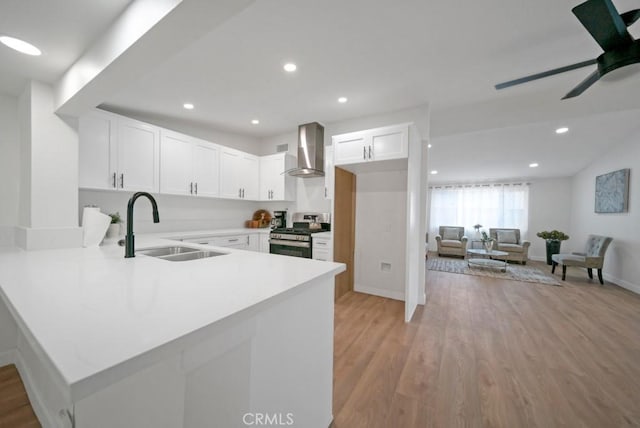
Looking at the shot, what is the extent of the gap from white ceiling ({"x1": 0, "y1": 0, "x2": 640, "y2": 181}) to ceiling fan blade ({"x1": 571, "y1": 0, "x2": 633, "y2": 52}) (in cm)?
33

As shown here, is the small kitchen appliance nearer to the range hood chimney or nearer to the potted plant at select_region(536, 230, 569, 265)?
the range hood chimney

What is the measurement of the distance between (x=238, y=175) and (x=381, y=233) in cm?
250

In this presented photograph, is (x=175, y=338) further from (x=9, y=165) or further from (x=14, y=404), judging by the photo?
(x=9, y=165)

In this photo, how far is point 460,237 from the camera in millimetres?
7539

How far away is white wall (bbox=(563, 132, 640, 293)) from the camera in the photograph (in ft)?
13.2

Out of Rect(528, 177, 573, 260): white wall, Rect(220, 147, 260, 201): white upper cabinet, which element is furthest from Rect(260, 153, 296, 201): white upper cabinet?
Rect(528, 177, 573, 260): white wall

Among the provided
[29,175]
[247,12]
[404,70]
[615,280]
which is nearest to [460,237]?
[615,280]

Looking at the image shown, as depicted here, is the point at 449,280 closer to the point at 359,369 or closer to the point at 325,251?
the point at 325,251

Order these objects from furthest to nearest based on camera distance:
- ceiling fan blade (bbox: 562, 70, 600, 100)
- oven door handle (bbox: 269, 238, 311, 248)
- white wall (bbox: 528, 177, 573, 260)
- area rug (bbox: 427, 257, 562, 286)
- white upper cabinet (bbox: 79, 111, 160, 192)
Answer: white wall (bbox: 528, 177, 573, 260), area rug (bbox: 427, 257, 562, 286), oven door handle (bbox: 269, 238, 311, 248), white upper cabinet (bbox: 79, 111, 160, 192), ceiling fan blade (bbox: 562, 70, 600, 100)

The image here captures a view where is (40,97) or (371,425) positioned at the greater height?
(40,97)

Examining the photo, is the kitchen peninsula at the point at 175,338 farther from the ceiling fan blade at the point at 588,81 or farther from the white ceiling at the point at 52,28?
the ceiling fan blade at the point at 588,81

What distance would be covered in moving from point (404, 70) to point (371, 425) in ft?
9.47


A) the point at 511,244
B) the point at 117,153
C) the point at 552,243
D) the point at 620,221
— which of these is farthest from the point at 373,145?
the point at 552,243

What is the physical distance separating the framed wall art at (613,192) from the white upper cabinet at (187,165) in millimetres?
7030
